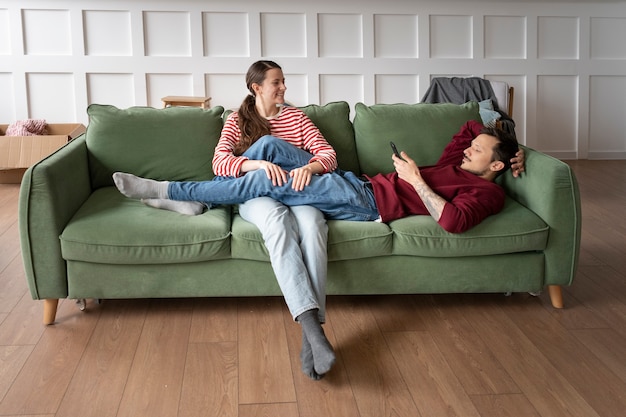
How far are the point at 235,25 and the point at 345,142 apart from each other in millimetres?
2450

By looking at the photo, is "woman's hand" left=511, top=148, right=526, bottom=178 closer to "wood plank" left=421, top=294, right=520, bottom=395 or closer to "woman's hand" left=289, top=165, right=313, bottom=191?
"wood plank" left=421, top=294, right=520, bottom=395

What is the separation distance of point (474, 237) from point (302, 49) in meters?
3.07

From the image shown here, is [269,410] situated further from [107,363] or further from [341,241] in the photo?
[341,241]

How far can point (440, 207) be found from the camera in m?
2.76

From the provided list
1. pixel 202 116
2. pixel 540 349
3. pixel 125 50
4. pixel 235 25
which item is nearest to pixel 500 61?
pixel 235 25

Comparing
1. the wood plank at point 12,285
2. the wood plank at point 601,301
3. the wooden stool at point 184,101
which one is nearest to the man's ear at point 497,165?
the wood plank at point 601,301

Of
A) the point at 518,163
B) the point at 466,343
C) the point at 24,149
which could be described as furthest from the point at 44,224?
the point at 24,149

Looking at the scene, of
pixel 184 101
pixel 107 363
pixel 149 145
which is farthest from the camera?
pixel 184 101

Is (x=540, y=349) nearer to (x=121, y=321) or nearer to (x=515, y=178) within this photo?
(x=515, y=178)

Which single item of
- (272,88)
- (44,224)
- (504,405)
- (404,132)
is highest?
(272,88)

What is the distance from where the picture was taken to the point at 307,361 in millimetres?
2383

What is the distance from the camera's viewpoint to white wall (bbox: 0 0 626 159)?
17.7ft

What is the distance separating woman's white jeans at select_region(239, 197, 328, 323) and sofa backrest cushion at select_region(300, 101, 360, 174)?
549mm

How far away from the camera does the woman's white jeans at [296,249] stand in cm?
251
